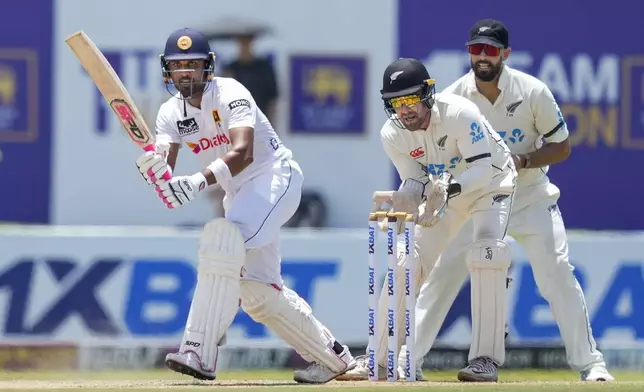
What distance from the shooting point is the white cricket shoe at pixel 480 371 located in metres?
7.13

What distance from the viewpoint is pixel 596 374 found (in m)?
7.60

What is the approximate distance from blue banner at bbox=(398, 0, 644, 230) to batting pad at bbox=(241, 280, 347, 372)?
5568 millimetres

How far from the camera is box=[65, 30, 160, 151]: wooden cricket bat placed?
693cm

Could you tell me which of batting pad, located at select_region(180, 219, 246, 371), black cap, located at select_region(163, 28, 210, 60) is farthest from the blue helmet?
batting pad, located at select_region(180, 219, 246, 371)

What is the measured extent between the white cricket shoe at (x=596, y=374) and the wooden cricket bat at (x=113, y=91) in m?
2.39

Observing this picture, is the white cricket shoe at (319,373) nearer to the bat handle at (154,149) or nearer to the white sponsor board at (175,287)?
the bat handle at (154,149)

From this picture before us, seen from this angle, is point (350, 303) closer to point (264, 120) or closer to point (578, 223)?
point (264, 120)

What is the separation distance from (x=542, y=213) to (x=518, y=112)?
518mm

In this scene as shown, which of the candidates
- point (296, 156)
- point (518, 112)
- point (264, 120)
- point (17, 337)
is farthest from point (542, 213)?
point (296, 156)

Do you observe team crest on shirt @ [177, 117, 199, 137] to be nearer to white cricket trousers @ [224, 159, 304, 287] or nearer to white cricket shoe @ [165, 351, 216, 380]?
white cricket trousers @ [224, 159, 304, 287]

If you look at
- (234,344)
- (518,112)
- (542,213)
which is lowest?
(234,344)

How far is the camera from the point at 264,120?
23.5 ft

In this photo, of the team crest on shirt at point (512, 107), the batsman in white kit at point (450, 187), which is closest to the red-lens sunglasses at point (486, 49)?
the team crest on shirt at point (512, 107)

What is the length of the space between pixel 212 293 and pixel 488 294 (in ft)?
4.39
